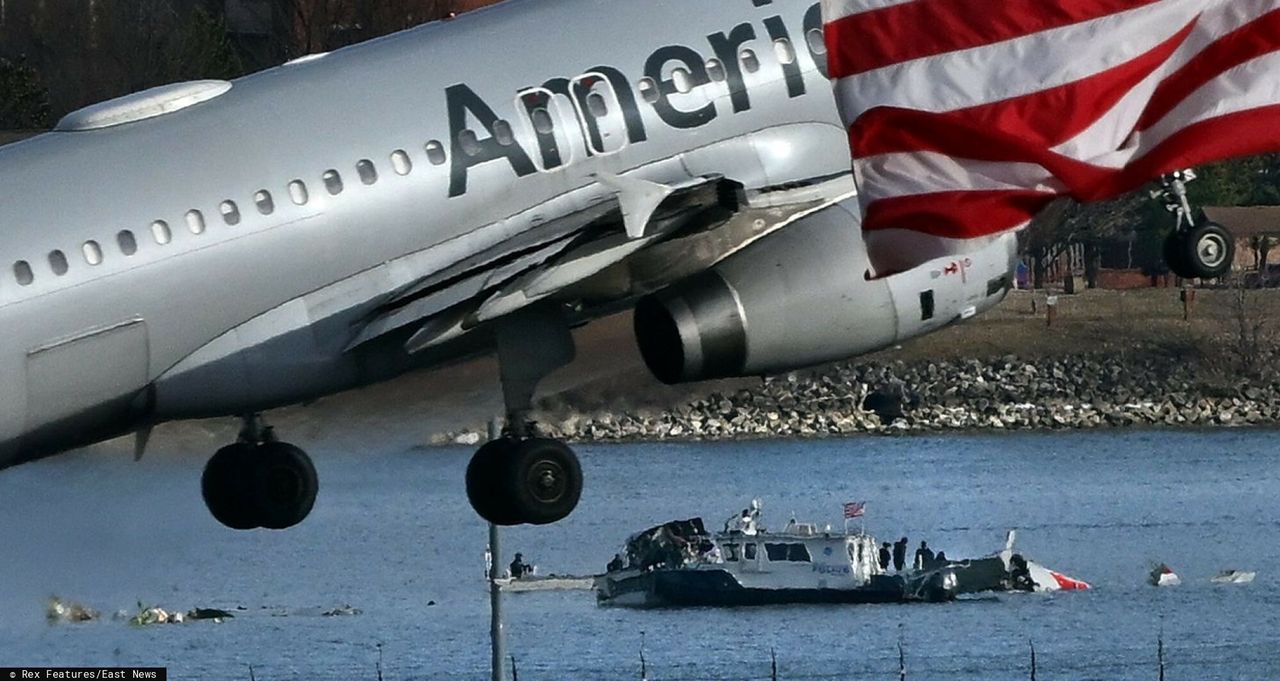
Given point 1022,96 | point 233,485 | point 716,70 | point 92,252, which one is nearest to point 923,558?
point 233,485

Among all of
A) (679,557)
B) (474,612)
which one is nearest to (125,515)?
(474,612)

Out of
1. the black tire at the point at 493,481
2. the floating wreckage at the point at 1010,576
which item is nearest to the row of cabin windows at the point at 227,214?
the black tire at the point at 493,481

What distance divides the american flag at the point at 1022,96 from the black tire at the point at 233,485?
61.6 ft

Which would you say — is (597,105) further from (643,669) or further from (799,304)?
(643,669)

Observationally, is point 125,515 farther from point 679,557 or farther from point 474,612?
point 679,557

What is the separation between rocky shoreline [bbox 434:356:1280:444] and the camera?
8525cm

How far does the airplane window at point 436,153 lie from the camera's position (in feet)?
102

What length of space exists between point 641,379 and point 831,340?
978 centimetres

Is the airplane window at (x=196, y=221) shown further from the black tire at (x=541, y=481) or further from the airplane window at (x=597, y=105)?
the airplane window at (x=597, y=105)

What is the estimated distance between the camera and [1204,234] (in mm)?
30234

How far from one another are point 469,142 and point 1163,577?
118 feet

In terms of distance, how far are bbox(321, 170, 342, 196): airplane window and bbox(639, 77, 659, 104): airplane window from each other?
139 inches

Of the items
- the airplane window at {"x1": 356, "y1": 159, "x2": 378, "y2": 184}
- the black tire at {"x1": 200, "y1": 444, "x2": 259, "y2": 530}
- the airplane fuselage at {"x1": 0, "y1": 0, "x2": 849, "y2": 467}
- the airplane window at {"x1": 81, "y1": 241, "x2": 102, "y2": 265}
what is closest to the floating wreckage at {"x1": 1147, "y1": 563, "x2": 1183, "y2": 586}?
the airplane fuselage at {"x1": 0, "y1": 0, "x2": 849, "y2": 467}

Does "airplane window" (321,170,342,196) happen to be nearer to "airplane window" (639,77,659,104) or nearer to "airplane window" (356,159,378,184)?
"airplane window" (356,159,378,184)
